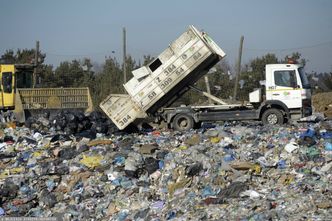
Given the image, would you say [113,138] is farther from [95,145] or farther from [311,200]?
[311,200]

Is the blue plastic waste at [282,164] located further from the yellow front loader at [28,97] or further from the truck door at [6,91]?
the truck door at [6,91]

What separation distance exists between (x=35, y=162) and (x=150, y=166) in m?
2.86

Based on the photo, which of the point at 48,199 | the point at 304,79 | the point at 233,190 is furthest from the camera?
the point at 304,79

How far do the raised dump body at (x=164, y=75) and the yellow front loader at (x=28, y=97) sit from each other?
3343 millimetres

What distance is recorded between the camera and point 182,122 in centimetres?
1473

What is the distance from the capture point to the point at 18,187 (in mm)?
9773

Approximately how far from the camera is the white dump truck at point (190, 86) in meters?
13.6

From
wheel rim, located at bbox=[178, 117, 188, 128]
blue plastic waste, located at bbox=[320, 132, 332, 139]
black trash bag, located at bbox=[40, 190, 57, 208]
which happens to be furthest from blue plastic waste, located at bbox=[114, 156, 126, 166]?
wheel rim, located at bbox=[178, 117, 188, 128]

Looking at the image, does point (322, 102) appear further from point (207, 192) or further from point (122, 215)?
point (122, 215)

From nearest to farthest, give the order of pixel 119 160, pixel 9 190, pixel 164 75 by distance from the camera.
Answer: pixel 9 190
pixel 119 160
pixel 164 75

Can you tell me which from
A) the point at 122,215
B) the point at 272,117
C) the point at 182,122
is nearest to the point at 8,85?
the point at 182,122

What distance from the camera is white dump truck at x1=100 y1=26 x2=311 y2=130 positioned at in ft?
44.7

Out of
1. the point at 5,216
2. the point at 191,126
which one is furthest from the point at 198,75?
the point at 5,216

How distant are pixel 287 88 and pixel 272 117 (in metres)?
0.88
